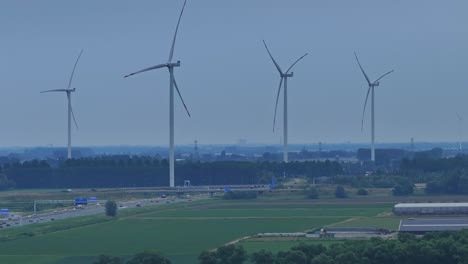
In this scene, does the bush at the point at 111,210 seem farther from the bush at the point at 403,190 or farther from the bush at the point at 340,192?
the bush at the point at 403,190

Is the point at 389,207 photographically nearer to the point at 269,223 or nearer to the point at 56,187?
the point at 269,223

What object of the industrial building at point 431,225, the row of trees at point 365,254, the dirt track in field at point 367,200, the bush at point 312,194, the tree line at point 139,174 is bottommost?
the row of trees at point 365,254

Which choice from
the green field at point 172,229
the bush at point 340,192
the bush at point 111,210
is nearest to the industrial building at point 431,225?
the green field at point 172,229

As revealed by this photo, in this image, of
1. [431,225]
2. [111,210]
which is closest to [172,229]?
[111,210]

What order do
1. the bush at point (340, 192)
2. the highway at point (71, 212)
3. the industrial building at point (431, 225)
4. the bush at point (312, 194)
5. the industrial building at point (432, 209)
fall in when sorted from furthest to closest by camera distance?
the bush at point (340, 192)
the bush at point (312, 194)
the highway at point (71, 212)
the industrial building at point (432, 209)
the industrial building at point (431, 225)

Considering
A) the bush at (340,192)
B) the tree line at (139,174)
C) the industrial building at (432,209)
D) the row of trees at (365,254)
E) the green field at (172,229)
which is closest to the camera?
the row of trees at (365,254)

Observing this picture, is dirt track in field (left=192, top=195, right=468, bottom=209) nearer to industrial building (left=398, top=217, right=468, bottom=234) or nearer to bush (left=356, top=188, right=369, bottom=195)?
bush (left=356, top=188, right=369, bottom=195)
